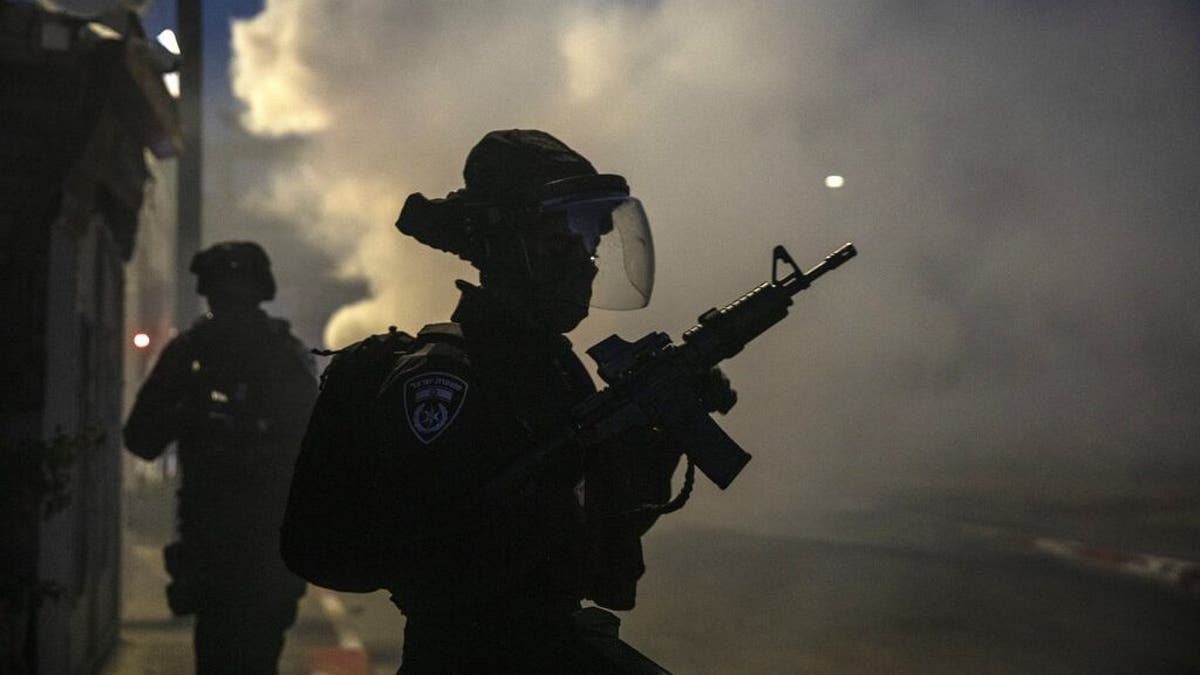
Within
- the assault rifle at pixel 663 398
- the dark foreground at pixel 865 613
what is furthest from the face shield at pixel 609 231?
the dark foreground at pixel 865 613

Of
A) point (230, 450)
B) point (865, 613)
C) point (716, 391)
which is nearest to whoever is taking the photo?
point (716, 391)

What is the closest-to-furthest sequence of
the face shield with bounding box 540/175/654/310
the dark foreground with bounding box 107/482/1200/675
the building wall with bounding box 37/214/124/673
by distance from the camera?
the face shield with bounding box 540/175/654/310, the building wall with bounding box 37/214/124/673, the dark foreground with bounding box 107/482/1200/675

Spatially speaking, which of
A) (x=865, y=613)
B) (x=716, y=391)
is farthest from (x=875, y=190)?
(x=716, y=391)

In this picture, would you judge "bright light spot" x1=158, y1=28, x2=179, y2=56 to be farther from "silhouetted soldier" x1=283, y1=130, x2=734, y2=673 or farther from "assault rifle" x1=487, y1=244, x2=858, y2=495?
"assault rifle" x1=487, y1=244, x2=858, y2=495

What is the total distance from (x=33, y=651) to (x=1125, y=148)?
12470 millimetres

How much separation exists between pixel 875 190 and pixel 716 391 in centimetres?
1403

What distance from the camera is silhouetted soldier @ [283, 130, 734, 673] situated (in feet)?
7.35

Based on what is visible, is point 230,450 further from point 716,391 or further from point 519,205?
point 519,205

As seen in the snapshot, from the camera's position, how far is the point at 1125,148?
15094mm

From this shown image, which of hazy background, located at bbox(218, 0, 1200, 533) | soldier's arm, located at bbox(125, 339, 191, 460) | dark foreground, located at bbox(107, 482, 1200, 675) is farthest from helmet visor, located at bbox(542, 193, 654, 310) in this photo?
hazy background, located at bbox(218, 0, 1200, 533)

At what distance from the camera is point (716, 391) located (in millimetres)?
2775

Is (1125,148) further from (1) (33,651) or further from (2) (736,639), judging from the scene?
(1) (33,651)

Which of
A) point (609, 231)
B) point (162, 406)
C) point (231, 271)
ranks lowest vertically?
point (609, 231)

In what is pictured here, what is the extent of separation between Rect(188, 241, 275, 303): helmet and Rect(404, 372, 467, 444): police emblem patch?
117 inches
